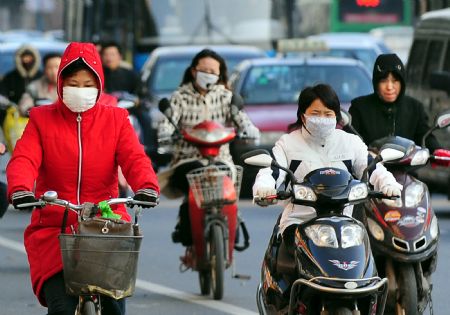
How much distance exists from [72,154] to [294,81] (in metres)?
13.7

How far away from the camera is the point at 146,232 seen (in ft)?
56.5

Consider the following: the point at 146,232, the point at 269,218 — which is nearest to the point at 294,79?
the point at 269,218

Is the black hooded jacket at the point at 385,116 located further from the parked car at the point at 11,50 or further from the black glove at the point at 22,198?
the parked car at the point at 11,50

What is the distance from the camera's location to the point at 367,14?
46.7 metres

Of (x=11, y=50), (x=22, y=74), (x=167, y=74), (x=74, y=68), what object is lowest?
(x=11, y=50)

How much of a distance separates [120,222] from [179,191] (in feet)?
17.1

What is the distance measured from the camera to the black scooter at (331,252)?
8.09 metres

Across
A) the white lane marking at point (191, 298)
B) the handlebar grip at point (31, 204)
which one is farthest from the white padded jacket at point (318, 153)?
the white lane marking at point (191, 298)

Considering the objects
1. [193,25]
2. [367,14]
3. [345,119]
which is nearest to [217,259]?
[345,119]

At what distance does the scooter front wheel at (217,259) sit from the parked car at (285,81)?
834 cm

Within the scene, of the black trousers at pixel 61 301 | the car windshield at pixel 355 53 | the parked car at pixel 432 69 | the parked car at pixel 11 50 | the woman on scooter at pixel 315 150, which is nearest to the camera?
the black trousers at pixel 61 301

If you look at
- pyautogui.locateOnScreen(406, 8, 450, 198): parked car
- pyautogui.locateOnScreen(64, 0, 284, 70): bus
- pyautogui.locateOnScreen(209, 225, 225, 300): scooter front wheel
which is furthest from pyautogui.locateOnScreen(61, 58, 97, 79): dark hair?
pyautogui.locateOnScreen(64, 0, 284, 70): bus

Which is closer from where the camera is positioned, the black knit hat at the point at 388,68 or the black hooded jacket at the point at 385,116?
Answer: the black knit hat at the point at 388,68

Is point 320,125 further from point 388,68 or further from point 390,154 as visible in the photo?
point 388,68
